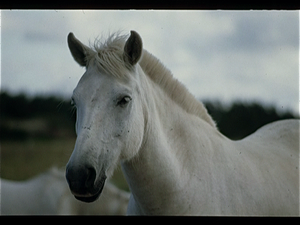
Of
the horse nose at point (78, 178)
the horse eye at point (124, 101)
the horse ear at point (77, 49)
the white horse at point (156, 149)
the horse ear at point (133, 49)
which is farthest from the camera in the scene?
the horse ear at point (77, 49)

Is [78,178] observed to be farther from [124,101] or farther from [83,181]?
[124,101]

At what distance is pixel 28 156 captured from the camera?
16.1m

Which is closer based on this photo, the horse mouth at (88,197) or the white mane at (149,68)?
the horse mouth at (88,197)

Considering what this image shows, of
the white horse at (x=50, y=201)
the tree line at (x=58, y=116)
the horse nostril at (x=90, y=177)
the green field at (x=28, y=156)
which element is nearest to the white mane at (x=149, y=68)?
the horse nostril at (x=90, y=177)

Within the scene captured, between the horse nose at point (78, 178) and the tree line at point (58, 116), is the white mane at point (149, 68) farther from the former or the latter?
the tree line at point (58, 116)

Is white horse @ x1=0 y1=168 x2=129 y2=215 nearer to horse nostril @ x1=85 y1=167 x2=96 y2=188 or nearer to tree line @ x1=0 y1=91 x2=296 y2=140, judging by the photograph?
horse nostril @ x1=85 y1=167 x2=96 y2=188

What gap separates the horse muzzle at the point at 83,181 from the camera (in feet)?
6.24

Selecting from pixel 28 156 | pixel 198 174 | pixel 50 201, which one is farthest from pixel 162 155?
pixel 28 156

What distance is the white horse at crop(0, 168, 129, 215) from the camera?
213 inches

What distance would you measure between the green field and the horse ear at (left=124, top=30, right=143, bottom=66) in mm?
12086
